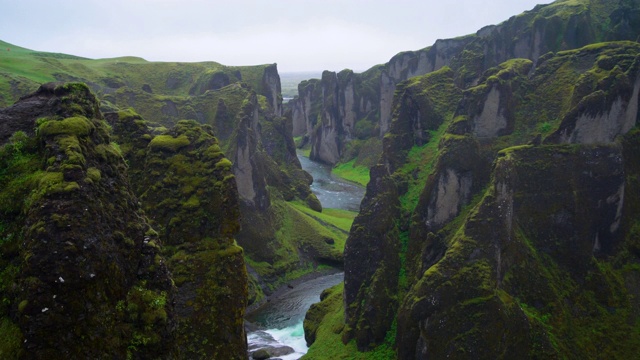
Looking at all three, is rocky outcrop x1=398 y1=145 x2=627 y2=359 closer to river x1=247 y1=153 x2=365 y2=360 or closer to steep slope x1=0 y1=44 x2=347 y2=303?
river x1=247 y1=153 x2=365 y2=360

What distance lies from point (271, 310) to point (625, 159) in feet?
147

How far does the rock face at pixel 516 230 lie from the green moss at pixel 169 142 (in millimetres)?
20059

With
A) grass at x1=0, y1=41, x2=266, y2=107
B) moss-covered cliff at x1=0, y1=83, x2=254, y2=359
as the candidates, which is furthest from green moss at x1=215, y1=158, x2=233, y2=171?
grass at x1=0, y1=41, x2=266, y2=107

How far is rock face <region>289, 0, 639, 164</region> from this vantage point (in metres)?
83.8

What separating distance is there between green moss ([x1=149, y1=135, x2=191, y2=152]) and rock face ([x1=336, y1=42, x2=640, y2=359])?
20.1m

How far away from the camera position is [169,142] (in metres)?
35.1

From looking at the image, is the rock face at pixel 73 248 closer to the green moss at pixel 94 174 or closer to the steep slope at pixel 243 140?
the green moss at pixel 94 174

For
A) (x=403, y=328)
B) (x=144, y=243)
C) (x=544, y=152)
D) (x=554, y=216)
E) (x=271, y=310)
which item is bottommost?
(x=271, y=310)

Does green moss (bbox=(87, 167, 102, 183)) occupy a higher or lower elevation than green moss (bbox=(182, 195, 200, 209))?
higher

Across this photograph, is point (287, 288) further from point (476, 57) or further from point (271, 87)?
Answer: point (271, 87)

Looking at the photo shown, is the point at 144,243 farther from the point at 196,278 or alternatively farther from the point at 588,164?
the point at 588,164

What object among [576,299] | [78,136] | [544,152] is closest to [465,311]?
[576,299]

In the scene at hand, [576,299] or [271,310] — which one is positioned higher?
[576,299]

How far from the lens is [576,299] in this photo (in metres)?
37.9
